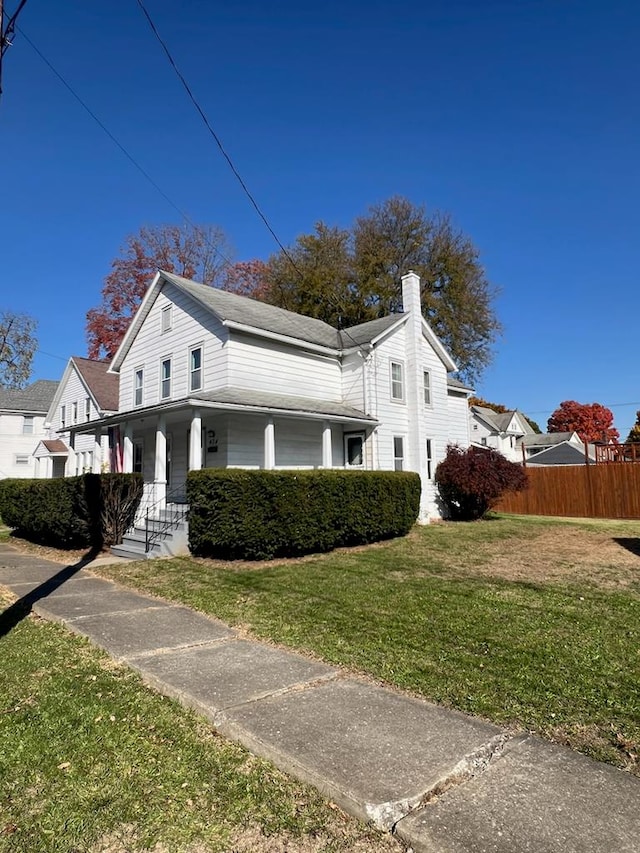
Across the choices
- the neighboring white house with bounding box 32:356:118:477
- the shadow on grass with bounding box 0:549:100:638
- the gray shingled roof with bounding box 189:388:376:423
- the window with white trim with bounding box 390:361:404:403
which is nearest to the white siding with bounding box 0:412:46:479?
the neighboring white house with bounding box 32:356:118:477

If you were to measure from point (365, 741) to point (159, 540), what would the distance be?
9533mm

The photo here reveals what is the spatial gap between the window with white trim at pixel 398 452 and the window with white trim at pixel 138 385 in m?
9.27

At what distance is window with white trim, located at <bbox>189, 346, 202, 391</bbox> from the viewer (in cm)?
1610

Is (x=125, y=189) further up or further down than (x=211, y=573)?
further up

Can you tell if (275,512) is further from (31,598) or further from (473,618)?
(473,618)

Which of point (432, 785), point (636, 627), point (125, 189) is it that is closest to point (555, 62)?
point (125, 189)

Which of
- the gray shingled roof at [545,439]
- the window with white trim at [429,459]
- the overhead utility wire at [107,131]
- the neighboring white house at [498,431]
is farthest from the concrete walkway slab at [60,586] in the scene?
the gray shingled roof at [545,439]

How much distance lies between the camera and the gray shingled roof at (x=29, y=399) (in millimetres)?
34844

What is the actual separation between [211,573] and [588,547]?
8684 mm

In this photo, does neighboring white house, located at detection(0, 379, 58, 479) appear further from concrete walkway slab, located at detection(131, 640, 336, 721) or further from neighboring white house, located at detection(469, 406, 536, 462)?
concrete walkway slab, located at detection(131, 640, 336, 721)

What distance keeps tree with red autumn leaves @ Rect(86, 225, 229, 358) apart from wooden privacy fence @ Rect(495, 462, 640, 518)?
950 inches

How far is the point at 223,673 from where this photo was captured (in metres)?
4.44

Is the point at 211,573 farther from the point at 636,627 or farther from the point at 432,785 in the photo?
the point at 432,785

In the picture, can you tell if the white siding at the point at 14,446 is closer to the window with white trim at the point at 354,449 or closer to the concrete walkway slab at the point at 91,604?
the window with white trim at the point at 354,449
